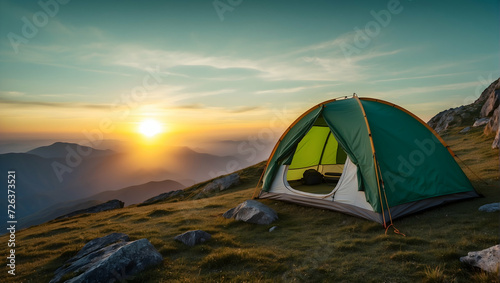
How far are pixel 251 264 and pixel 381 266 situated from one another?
9.83 feet

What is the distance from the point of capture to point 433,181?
34.1 feet

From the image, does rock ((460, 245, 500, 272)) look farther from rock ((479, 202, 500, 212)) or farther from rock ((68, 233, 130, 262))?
rock ((68, 233, 130, 262))

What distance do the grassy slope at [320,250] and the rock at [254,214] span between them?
0.34 metres

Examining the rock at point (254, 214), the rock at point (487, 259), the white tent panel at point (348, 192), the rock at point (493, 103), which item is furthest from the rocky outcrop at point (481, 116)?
the rock at point (487, 259)

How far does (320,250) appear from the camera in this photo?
7.69 m

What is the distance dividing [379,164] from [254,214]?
4.98 metres

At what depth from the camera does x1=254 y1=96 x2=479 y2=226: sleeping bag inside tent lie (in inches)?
380

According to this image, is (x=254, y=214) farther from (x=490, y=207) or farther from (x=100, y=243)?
(x=490, y=207)

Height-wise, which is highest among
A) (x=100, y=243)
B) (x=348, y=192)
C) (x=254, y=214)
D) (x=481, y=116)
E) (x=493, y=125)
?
(x=481, y=116)

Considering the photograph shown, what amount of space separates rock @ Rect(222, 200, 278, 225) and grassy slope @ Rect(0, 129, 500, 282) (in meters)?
0.34

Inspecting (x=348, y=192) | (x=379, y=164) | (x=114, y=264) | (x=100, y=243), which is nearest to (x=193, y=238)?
(x=114, y=264)

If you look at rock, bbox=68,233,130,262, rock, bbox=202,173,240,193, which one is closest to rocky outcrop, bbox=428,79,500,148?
rock, bbox=202,173,240,193

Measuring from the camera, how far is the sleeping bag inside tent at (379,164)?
380 inches

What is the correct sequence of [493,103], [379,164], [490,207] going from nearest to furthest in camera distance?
[490,207] < [379,164] < [493,103]
